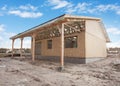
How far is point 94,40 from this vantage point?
611 inches

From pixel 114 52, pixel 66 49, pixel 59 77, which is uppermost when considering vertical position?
pixel 66 49

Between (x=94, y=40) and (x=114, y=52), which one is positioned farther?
(x=114, y=52)

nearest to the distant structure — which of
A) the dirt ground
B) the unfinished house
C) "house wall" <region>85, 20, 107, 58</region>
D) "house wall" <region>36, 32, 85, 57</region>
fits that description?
the unfinished house

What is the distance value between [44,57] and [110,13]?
10446 millimetres

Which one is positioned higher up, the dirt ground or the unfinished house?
the unfinished house

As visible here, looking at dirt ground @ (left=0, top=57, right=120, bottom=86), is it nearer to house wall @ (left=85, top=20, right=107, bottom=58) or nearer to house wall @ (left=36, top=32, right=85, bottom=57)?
house wall @ (left=36, top=32, right=85, bottom=57)

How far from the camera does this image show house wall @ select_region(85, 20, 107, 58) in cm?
1452

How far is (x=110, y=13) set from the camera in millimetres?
15625

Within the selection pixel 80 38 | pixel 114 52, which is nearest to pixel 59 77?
pixel 80 38

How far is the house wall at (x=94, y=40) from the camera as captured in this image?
14.5 meters

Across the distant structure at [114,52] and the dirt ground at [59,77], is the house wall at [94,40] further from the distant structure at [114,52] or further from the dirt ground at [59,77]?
the dirt ground at [59,77]

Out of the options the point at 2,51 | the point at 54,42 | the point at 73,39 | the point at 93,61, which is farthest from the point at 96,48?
the point at 2,51

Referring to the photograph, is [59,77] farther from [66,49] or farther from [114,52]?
[114,52]

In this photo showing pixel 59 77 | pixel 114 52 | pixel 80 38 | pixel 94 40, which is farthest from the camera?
pixel 114 52
